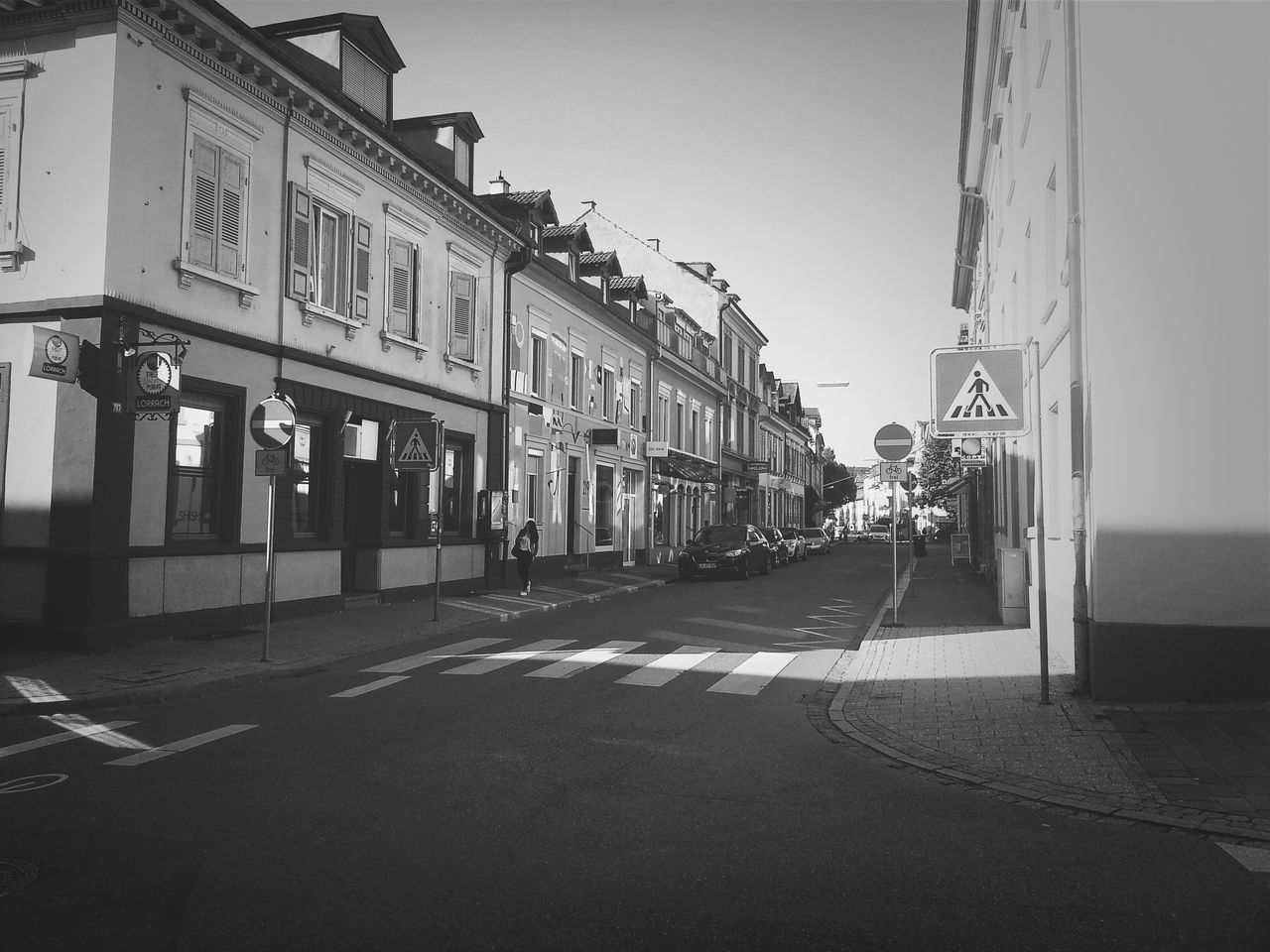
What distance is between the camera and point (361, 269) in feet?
56.7

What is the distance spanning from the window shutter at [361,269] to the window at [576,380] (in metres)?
10.5

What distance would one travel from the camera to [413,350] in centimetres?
1898

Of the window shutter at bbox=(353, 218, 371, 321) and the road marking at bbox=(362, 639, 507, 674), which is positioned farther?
the window shutter at bbox=(353, 218, 371, 321)

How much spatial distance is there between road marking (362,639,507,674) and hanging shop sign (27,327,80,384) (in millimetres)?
4865

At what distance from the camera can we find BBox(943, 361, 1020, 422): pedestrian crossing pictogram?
28.5ft

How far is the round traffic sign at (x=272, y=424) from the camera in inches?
442

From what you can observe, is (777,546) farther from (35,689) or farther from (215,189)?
(35,689)

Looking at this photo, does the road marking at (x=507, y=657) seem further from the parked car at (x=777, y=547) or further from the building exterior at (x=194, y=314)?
the parked car at (x=777, y=547)

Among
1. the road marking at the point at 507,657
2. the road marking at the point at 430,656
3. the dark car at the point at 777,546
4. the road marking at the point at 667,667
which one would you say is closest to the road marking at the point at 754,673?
the road marking at the point at 667,667

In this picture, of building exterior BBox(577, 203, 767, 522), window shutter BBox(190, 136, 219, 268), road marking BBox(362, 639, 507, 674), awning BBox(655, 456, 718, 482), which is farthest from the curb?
building exterior BBox(577, 203, 767, 522)

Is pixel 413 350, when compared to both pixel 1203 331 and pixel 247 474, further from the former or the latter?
pixel 1203 331

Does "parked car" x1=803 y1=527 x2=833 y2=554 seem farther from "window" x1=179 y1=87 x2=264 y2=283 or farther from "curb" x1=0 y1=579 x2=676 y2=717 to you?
"window" x1=179 y1=87 x2=264 y2=283

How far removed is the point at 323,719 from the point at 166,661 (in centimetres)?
375

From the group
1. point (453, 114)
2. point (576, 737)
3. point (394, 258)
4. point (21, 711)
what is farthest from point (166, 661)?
point (453, 114)
